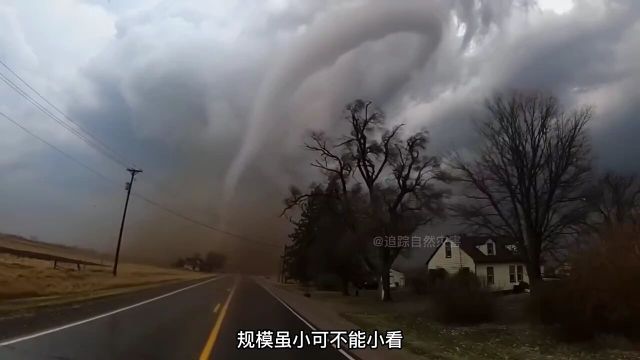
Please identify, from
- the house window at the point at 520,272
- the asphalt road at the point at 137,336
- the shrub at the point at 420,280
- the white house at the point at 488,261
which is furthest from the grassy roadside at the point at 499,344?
the house window at the point at 520,272

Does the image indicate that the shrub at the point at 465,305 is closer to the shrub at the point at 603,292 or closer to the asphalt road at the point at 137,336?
the shrub at the point at 603,292

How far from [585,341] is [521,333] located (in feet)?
9.88

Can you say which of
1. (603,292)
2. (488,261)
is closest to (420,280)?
(488,261)

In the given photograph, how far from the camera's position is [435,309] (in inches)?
987

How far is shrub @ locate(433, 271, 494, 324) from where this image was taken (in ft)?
76.5

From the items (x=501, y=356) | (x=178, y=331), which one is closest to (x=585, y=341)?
(x=501, y=356)

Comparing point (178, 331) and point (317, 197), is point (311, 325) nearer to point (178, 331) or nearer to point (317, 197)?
point (178, 331)

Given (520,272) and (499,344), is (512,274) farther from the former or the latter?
(499,344)

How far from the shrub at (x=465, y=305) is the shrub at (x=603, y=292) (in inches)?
248

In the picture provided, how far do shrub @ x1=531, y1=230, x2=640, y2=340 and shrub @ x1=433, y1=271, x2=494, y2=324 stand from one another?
630cm

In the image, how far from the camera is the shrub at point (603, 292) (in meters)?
14.6

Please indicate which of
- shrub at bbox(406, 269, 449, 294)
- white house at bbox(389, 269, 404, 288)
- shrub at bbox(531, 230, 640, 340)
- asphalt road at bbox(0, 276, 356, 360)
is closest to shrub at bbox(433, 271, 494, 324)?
shrub at bbox(531, 230, 640, 340)

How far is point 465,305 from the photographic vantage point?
2327 centimetres

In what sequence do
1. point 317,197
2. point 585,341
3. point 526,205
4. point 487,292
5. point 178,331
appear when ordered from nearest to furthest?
point 178,331 → point 585,341 → point 487,292 → point 526,205 → point 317,197
